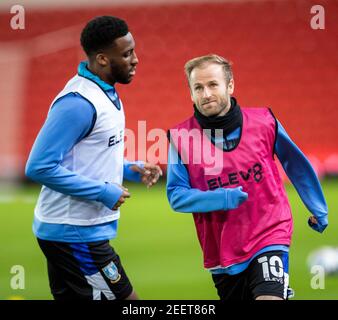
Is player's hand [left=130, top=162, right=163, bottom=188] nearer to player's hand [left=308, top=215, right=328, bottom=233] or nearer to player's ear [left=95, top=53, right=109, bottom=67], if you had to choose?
player's ear [left=95, top=53, right=109, bottom=67]

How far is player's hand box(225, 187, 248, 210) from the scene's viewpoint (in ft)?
13.0

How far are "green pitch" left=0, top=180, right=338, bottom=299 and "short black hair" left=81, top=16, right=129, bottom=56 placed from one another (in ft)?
9.23

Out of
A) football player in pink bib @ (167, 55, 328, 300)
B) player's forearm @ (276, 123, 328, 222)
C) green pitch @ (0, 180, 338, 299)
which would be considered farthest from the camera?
green pitch @ (0, 180, 338, 299)

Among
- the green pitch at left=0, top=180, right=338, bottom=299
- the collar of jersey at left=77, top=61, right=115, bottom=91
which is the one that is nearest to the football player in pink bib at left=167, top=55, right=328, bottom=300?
the collar of jersey at left=77, top=61, right=115, bottom=91

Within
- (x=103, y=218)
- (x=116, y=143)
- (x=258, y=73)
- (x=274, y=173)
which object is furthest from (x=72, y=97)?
(x=258, y=73)

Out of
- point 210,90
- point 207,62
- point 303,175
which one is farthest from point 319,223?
point 207,62

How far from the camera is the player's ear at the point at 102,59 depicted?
14.0 feet

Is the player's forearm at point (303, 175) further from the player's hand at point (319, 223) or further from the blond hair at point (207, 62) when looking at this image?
the blond hair at point (207, 62)

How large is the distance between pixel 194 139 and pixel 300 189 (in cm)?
59

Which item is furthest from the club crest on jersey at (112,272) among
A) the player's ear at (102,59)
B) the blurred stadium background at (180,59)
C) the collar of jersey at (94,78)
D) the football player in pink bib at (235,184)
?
the blurred stadium background at (180,59)

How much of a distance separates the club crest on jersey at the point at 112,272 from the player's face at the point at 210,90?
33.6 inches

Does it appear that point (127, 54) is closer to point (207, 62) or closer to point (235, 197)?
point (207, 62)

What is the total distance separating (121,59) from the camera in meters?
4.26

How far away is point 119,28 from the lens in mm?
4238
